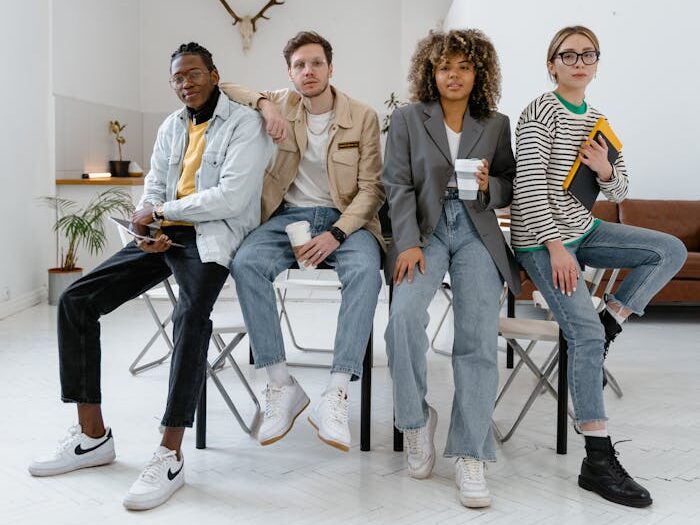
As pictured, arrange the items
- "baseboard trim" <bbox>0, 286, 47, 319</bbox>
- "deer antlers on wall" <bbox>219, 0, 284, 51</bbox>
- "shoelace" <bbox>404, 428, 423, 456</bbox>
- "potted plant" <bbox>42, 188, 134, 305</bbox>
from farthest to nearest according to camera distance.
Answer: "deer antlers on wall" <bbox>219, 0, 284, 51</bbox>, "potted plant" <bbox>42, 188, 134, 305</bbox>, "baseboard trim" <bbox>0, 286, 47, 319</bbox>, "shoelace" <bbox>404, 428, 423, 456</bbox>

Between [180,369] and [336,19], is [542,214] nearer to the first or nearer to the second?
[180,369]

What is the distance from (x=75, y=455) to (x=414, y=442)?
1219 mm

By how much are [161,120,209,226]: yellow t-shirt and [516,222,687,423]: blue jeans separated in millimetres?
1294

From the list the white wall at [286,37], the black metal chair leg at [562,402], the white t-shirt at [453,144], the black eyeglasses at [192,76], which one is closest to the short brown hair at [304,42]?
the black eyeglasses at [192,76]

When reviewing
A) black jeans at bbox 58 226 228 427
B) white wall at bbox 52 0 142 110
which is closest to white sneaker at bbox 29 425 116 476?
black jeans at bbox 58 226 228 427

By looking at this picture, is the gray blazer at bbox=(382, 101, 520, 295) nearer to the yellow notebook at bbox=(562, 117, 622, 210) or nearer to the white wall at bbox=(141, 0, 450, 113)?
the yellow notebook at bbox=(562, 117, 622, 210)

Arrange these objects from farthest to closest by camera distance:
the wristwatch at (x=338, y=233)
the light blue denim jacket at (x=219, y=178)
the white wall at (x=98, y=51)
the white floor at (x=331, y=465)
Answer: the white wall at (x=98, y=51), the wristwatch at (x=338, y=233), the light blue denim jacket at (x=219, y=178), the white floor at (x=331, y=465)

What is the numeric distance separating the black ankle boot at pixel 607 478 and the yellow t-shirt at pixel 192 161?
1.77m

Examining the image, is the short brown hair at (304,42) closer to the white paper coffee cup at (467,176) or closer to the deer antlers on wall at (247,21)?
the white paper coffee cup at (467,176)

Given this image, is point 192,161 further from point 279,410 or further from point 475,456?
point 475,456

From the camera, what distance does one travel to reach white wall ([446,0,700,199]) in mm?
6973

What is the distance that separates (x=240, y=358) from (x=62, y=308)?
1962 mm

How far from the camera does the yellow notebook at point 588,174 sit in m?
3.00

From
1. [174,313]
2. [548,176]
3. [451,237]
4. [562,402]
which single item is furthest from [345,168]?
[562,402]
